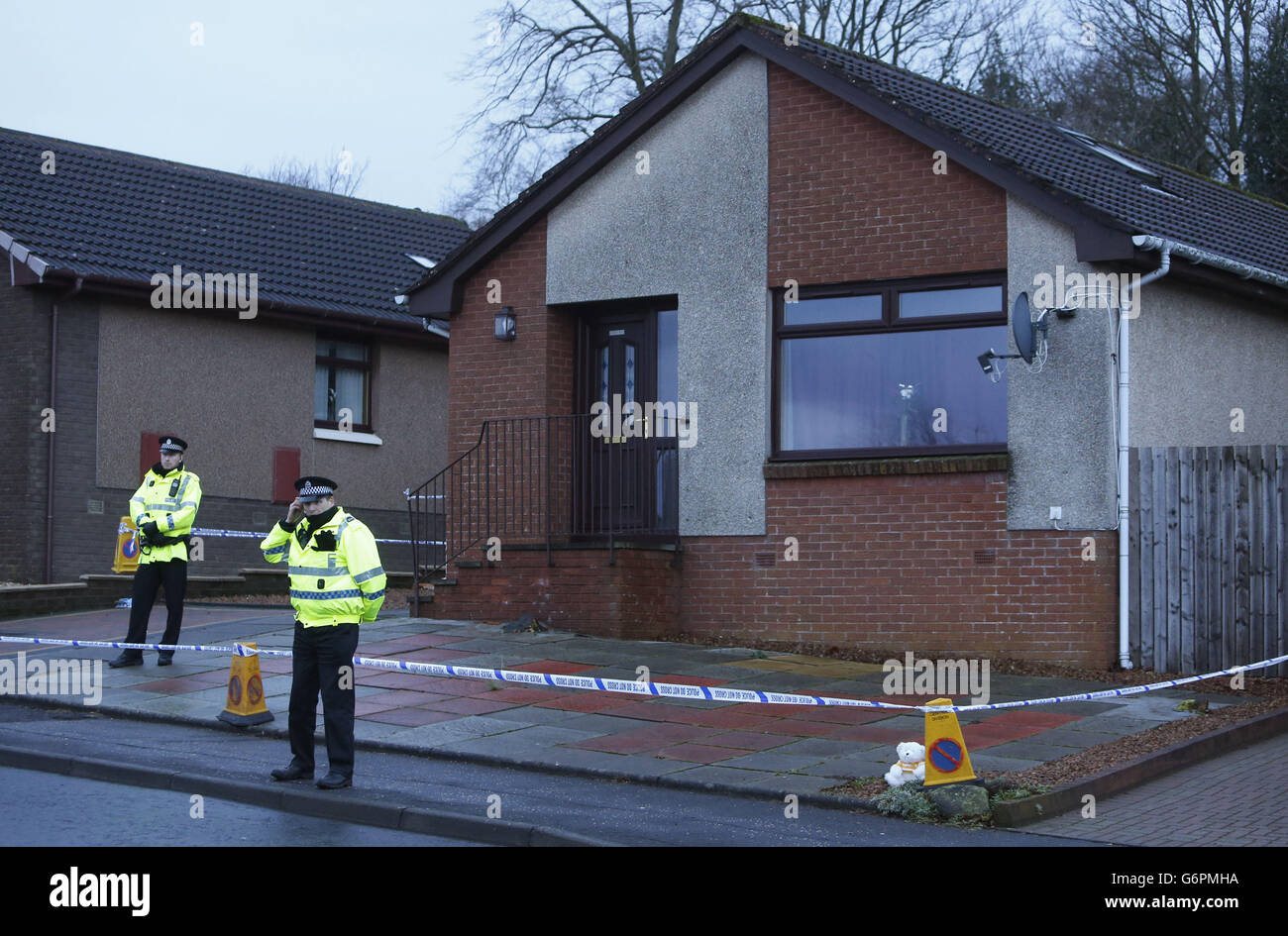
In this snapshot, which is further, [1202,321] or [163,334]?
[163,334]

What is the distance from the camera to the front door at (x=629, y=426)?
1504 cm

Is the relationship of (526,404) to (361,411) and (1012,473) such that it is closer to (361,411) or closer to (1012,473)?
(1012,473)

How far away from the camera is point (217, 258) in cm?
2122

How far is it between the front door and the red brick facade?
0.80m

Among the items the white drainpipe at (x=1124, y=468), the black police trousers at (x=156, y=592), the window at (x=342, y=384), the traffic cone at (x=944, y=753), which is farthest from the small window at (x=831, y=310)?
the window at (x=342, y=384)

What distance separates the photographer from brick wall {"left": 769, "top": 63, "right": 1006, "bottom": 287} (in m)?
13.6

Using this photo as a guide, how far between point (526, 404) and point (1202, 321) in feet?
21.0

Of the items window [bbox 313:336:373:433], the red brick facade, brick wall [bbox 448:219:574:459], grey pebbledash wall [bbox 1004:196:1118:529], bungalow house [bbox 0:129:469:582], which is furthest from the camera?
window [bbox 313:336:373:433]

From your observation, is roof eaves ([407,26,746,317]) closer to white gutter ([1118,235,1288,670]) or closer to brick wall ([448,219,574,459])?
brick wall ([448,219,574,459])

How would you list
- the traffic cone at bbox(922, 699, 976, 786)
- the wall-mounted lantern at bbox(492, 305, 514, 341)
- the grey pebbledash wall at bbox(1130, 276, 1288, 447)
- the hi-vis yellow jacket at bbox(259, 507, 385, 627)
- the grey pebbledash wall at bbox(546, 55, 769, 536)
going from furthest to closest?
1. the wall-mounted lantern at bbox(492, 305, 514, 341)
2. the grey pebbledash wall at bbox(546, 55, 769, 536)
3. the grey pebbledash wall at bbox(1130, 276, 1288, 447)
4. the hi-vis yellow jacket at bbox(259, 507, 385, 627)
5. the traffic cone at bbox(922, 699, 976, 786)

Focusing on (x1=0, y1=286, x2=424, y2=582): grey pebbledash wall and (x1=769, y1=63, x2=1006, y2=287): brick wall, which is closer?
(x1=769, y1=63, x2=1006, y2=287): brick wall

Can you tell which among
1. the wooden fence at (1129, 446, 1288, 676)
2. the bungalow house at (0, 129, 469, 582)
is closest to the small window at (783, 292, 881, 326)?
the wooden fence at (1129, 446, 1288, 676)

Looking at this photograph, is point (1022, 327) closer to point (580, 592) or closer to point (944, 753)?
point (580, 592)
